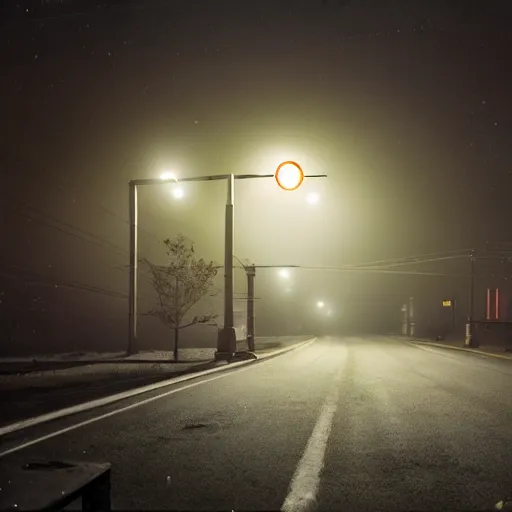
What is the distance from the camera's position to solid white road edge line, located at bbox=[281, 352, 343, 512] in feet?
12.3

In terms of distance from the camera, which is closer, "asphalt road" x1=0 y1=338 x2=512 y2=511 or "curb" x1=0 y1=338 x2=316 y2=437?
"asphalt road" x1=0 y1=338 x2=512 y2=511

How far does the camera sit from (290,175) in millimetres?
13875

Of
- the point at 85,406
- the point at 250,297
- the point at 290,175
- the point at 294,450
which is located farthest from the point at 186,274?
the point at 294,450

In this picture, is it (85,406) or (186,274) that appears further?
(186,274)

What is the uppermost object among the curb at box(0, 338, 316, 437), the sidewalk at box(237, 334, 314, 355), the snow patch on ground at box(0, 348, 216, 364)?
the curb at box(0, 338, 316, 437)

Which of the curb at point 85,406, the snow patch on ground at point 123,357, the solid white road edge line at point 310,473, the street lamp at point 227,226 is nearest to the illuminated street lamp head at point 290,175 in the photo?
the street lamp at point 227,226

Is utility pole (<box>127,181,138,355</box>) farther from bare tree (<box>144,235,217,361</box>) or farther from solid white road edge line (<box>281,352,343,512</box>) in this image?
solid white road edge line (<box>281,352,343,512</box>)

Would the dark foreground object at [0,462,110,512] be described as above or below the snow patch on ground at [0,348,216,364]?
above

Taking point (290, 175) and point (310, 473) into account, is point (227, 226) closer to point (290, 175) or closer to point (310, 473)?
point (290, 175)

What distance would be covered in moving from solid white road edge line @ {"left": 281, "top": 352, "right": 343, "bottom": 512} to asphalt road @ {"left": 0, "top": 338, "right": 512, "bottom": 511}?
0.01 m

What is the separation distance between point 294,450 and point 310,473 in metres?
0.85

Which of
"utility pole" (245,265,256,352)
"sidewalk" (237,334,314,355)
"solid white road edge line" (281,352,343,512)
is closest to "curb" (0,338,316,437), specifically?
"solid white road edge line" (281,352,343,512)

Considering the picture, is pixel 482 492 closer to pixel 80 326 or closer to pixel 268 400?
pixel 268 400

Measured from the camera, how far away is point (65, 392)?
1047 centimetres
